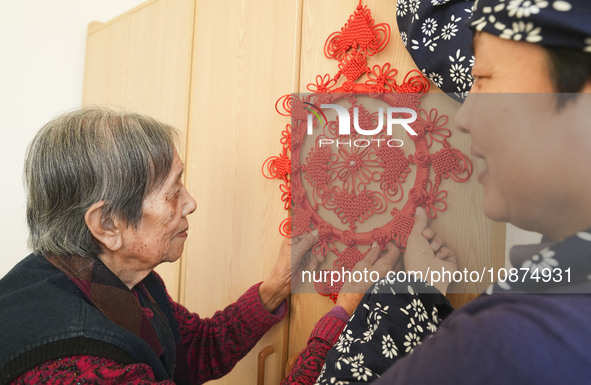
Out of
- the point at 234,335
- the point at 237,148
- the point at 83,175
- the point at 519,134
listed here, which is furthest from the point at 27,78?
the point at 519,134

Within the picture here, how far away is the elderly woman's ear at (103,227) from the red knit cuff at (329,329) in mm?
433

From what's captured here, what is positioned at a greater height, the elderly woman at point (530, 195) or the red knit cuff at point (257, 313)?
the elderly woman at point (530, 195)

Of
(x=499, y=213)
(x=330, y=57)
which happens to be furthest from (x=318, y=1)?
(x=499, y=213)

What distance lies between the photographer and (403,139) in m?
0.95

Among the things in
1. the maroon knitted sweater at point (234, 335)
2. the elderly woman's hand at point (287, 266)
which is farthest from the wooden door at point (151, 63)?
the elderly woman's hand at point (287, 266)

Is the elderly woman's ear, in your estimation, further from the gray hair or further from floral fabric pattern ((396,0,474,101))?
floral fabric pattern ((396,0,474,101))

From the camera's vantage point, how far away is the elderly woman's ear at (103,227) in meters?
0.82

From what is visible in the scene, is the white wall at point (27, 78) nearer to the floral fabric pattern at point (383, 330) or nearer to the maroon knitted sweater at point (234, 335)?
the maroon knitted sweater at point (234, 335)

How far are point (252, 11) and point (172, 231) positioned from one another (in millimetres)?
675

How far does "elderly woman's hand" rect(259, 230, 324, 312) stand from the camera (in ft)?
3.45

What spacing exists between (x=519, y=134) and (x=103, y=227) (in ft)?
2.37

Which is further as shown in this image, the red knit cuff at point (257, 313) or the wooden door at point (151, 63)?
Result: the wooden door at point (151, 63)

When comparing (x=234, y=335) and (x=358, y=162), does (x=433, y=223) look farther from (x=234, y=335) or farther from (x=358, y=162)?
(x=234, y=335)

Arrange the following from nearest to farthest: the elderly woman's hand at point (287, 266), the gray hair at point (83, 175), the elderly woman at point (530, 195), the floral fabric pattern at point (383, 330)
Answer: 1. the elderly woman at point (530, 195)
2. the floral fabric pattern at point (383, 330)
3. the gray hair at point (83, 175)
4. the elderly woman's hand at point (287, 266)
